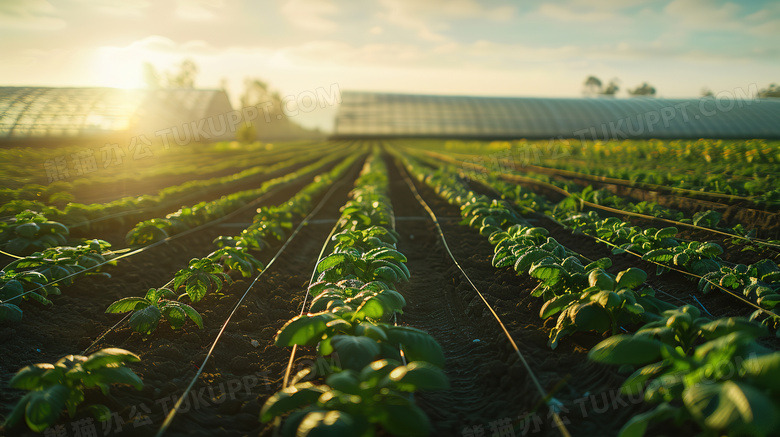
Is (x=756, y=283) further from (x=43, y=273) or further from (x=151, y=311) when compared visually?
(x=43, y=273)

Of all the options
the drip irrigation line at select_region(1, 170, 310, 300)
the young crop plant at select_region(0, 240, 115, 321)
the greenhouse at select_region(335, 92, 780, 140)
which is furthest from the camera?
the greenhouse at select_region(335, 92, 780, 140)

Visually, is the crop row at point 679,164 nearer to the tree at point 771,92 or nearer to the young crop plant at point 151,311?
the young crop plant at point 151,311

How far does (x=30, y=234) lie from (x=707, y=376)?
6.79m

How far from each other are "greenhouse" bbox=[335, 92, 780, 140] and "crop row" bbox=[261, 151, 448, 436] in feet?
127

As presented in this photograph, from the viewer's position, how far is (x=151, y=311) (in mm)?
3402

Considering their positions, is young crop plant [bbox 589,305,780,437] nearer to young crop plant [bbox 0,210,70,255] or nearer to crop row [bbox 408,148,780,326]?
crop row [bbox 408,148,780,326]

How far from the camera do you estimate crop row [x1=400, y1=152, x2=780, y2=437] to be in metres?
1.50

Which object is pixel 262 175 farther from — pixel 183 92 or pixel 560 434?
pixel 183 92

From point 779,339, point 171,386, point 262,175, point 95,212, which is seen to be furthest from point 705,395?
point 262,175

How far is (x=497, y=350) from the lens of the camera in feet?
10.7

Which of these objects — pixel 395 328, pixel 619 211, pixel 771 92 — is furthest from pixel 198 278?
pixel 771 92

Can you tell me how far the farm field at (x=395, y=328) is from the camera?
1939mm

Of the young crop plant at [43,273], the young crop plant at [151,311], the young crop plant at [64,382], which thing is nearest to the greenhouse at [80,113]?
the young crop plant at [43,273]

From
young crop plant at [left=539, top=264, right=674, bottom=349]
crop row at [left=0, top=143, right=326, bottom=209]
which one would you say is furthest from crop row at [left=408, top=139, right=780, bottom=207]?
crop row at [left=0, top=143, right=326, bottom=209]
